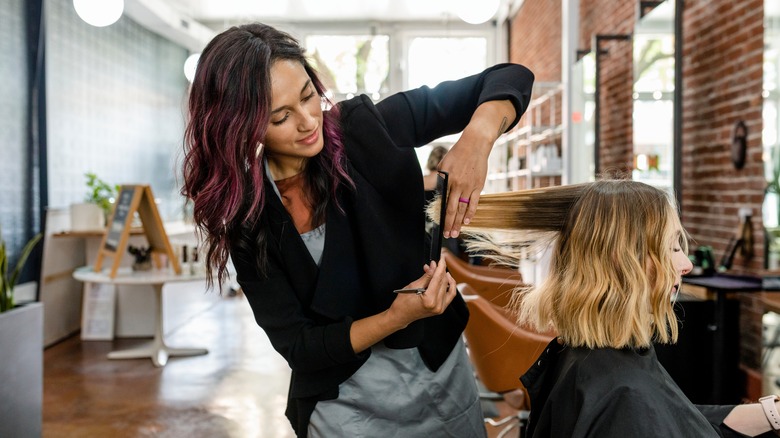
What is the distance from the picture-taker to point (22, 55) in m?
5.54

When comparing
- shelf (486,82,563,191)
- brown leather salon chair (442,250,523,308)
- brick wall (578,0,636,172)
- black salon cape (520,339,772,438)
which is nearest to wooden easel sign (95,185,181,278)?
brown leather salon chair (442,250,523,308)

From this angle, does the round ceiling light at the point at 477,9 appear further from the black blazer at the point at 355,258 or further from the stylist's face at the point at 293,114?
the stylist's face at the point at 293,114

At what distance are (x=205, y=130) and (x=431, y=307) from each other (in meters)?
0.50

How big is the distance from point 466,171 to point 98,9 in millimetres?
5096

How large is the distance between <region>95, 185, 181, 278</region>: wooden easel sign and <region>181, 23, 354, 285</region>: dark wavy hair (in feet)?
12.1

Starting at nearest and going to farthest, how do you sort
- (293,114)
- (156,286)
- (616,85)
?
1. (293,114)
2. (156,286)
3. (616,85)

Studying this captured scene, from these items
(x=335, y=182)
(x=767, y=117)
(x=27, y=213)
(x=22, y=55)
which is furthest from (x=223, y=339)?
(x=335, y=182)

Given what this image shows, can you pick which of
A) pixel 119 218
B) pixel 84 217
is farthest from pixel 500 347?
pixel 84 217

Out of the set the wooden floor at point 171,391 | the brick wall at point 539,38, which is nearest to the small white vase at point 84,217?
the wooden floor at point 171,391

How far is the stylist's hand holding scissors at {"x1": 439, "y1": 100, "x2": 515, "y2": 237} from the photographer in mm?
1173

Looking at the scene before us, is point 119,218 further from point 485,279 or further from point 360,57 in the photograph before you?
point 360,57

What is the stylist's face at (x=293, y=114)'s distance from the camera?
127 centimetres

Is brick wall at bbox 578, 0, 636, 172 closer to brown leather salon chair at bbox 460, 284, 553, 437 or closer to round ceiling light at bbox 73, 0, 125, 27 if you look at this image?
brown leather salon chair at bbox 460, 284, 553, 437

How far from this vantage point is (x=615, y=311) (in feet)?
4.44
